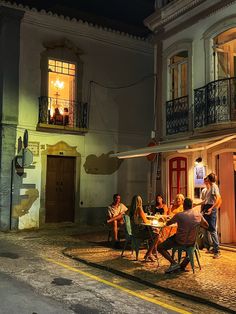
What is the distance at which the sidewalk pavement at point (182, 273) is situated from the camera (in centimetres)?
671

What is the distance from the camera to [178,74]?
13461 mm

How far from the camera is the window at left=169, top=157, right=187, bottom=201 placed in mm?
12555

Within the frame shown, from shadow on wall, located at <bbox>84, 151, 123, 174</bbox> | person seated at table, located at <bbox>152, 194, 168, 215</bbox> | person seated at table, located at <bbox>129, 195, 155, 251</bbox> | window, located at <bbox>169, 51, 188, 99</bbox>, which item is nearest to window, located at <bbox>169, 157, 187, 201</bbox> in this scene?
person seated at table, located at <bbox>152, 194, 168, 215</bbox>

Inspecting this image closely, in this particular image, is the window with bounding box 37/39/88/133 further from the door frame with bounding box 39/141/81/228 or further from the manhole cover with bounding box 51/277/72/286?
the manhole cover with bounding box 51/277/72/286

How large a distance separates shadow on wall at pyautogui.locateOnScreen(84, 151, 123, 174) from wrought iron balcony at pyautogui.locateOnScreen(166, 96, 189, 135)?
182 inches

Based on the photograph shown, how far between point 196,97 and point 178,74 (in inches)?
71.1

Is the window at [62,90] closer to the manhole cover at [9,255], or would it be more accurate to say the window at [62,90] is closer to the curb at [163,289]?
the manhole cover at [9,255]

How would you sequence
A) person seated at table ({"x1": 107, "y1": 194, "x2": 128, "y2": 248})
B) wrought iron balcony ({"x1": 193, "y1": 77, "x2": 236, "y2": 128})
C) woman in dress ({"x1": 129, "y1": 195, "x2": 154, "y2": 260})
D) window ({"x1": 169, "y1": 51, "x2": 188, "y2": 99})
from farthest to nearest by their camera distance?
window ({"x1": 169, "y1": 51, "x2": 188, "y2": 99}) < person seated at table ({"x1": 107, "y1": 194, "x2": 128, "y2": 248}) < wrought iron balcony ({"x1": 193, "y1": 77, "x2": 236, "y2": 128}) < woman in dress ({"x1": 129, "y1": 195, "x2": 154, "y2": 260})

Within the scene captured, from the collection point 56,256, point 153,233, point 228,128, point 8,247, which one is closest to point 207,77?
point 228,128

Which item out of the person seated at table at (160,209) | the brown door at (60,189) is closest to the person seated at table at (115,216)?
the person seated at table at (160,209)

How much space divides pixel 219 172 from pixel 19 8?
931 cm

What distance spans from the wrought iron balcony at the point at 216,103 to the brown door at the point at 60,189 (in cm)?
633

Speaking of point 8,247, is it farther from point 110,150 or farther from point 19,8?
point 19,8

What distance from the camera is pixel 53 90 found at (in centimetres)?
1638
